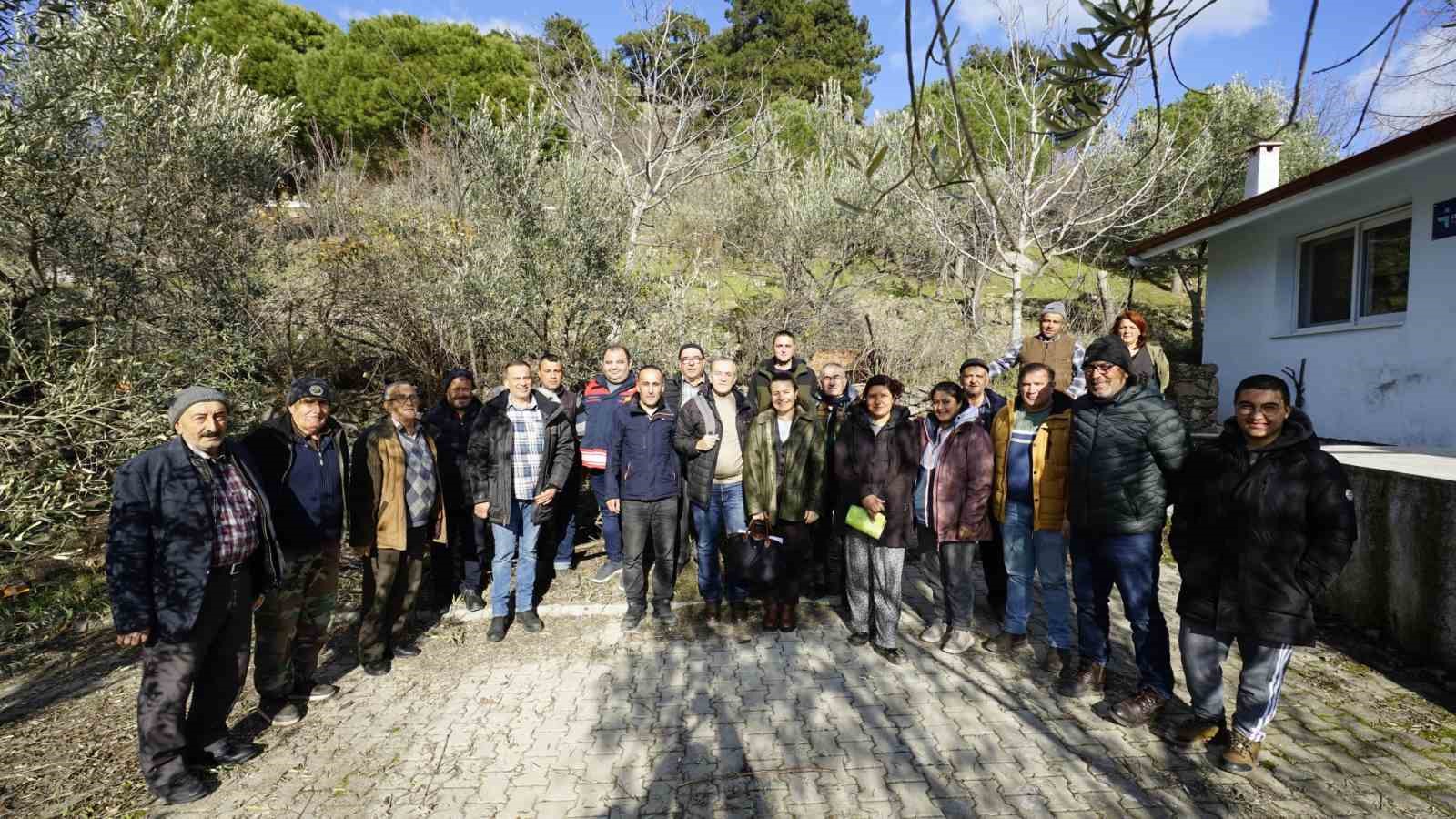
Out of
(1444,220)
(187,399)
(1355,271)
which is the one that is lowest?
(187,399)

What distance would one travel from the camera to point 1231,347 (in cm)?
922

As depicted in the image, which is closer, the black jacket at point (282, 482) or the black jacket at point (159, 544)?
the black jacket at point (159, 544)

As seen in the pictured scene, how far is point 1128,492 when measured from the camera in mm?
3607

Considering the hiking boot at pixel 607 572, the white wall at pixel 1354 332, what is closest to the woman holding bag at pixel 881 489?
the hiking boot at pixel 607 572

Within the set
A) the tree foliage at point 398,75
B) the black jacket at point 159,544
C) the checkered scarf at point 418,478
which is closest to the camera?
the black jacket at point 159,544

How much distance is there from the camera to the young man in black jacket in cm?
304

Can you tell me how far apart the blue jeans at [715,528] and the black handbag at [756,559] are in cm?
7

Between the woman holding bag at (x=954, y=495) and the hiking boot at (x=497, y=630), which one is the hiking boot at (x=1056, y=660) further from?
the hiking boot at (x=497, y=630)

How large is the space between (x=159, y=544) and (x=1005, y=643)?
4.70 m

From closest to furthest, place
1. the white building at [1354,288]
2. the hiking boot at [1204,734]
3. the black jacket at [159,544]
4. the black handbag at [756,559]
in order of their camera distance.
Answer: the black jacket at [159,544] < the hiking boot at [1204,734] < the black handbag at [756,559] < the white building at [1354,288]

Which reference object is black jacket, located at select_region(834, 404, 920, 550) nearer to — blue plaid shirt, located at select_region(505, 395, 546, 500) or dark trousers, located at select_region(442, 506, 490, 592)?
blue plaid shirt, located at select_region(505, 395, 546, 500)

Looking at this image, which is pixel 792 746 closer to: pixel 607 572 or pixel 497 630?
pixel 497 630

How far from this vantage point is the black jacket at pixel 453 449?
5.25 meters

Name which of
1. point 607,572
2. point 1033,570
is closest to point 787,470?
point 1033,570
